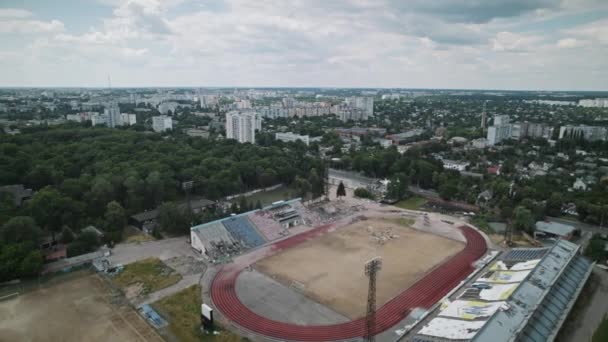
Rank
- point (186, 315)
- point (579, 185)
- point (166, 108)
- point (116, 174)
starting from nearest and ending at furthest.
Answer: point (186, 315)
point (116, 174)
point (579, 185)
point (166, 108)

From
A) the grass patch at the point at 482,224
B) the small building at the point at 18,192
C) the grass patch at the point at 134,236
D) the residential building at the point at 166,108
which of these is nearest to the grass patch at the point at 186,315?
the grass patch at the point at 134,236

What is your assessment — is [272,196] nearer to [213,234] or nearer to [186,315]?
[213,234]

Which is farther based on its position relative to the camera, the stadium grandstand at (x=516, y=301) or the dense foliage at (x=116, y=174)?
the dense foliage at (x=116, y=174)

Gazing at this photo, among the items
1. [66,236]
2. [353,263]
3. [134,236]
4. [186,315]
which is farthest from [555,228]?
[66,236]

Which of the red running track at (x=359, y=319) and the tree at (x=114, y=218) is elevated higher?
the tree at (x=114, y=218)

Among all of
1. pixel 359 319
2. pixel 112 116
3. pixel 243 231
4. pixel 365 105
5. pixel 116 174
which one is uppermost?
pixel 365 105

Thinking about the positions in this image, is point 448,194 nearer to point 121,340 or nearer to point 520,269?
point 520,269

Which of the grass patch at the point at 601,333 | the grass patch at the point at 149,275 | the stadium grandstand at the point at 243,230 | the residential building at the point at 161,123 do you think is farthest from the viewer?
the residential building at the point at 161,123

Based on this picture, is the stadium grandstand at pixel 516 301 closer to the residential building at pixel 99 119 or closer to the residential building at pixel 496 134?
the residential building at pixel 496 134
